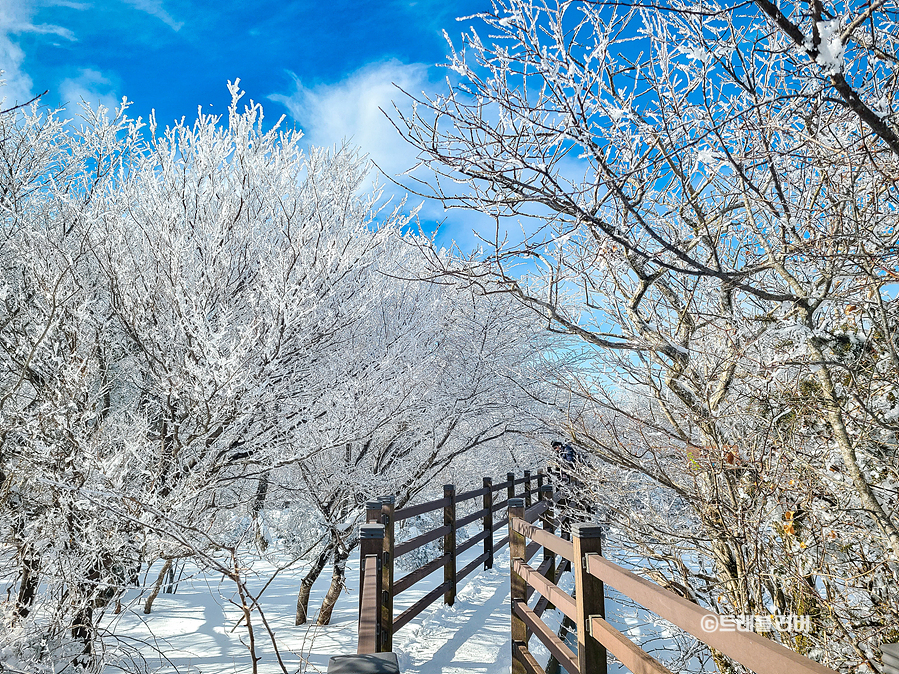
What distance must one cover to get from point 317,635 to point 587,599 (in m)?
4.18

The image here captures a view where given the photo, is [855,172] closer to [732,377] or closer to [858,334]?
[858,334]

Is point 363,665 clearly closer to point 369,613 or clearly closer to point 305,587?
point 369,613

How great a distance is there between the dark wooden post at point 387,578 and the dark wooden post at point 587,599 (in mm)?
1742

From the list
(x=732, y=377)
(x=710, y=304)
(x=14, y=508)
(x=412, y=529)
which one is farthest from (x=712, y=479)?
(x=412, y=529)

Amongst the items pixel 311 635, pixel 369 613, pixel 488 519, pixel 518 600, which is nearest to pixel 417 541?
pixel 518 600

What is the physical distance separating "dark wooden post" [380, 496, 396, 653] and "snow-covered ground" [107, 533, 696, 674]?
20.5 inches

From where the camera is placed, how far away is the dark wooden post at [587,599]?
2420 millimetres

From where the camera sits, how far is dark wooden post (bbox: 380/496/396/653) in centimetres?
409

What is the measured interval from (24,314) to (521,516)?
6.78 meters

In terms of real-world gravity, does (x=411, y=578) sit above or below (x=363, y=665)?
below

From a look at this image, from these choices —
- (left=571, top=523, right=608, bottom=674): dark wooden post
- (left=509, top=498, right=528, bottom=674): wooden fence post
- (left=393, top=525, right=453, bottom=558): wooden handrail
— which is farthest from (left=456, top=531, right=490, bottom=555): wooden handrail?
(left=571, top=523, right=608, bottom=674): dark wooden post

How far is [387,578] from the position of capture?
14.2 ft

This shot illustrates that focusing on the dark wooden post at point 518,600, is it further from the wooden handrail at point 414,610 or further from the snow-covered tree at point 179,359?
the snow-covered tree at point 179,359

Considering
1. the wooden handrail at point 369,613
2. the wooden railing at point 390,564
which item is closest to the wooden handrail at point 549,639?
the wooden railing at point 390,564
